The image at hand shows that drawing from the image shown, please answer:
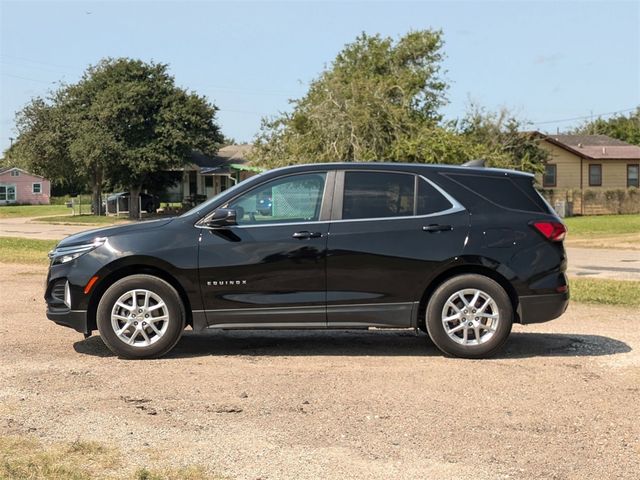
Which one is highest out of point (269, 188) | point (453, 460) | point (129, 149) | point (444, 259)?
point (129, 149)

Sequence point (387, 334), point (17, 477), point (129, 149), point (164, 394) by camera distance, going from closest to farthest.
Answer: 1. point (17, 477)
2. point (164, 394)
3. point (387, 334)
4. point (129, 149)

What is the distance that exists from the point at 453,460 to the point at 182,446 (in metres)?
1.60

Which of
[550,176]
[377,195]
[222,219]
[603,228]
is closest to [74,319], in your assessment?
[222,219]

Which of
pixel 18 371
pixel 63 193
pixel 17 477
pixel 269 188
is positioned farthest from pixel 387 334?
pixel 63 193

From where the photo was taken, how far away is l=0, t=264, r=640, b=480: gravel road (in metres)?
4.46

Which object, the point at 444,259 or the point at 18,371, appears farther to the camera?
the point at 444,259

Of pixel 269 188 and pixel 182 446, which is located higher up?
pixel 269 188

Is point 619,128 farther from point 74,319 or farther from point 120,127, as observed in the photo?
point 74,319

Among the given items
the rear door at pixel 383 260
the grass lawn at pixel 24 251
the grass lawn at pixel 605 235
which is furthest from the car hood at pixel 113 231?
the grass lawn at pixel 605 235

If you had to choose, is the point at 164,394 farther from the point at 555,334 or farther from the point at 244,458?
the point at 555,334

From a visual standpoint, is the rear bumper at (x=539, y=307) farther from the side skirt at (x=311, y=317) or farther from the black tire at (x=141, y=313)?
the black tire at (x=141, y=313)

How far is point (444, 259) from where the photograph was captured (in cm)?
695

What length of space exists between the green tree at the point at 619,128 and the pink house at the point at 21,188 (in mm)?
58914

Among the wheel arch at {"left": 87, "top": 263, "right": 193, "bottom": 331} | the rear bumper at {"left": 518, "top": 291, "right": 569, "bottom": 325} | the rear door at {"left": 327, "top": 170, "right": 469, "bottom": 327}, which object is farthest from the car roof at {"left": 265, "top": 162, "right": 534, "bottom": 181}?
the wheel arch at {"left": 87, "top": 263, "right": 193, "bottom": 331}
